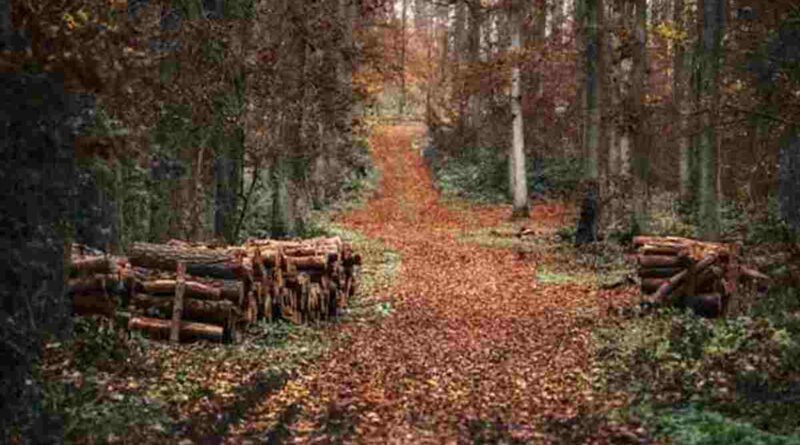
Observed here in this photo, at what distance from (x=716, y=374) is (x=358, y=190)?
30.4 m

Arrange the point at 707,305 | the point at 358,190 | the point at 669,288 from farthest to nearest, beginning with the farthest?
the point at 358,190 < the point at 669,288 < the point at 707,305

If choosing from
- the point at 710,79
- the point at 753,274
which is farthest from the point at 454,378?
the point at 710,79

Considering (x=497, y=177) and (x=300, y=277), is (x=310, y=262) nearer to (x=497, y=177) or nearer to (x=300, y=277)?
(x=300, y=277)

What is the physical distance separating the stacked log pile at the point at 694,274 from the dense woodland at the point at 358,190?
0.07 meters

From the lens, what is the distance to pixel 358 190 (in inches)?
1542

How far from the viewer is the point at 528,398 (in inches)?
378

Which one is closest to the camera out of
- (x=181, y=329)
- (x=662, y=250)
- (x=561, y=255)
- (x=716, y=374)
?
(x=716, y=374)

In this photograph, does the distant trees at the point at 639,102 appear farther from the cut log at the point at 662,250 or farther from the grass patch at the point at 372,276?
the grass patch at the point at 372,276

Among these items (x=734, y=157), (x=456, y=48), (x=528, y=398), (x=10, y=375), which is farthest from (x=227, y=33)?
(x=456, y=48)

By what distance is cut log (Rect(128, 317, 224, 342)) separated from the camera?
452 inches

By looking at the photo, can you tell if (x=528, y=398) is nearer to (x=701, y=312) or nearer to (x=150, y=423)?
(x=150, y=423)

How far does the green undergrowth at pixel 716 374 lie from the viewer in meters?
7.86

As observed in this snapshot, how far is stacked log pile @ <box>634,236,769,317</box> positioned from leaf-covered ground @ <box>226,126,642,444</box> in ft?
4.06

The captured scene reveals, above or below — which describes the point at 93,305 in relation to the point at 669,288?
above
